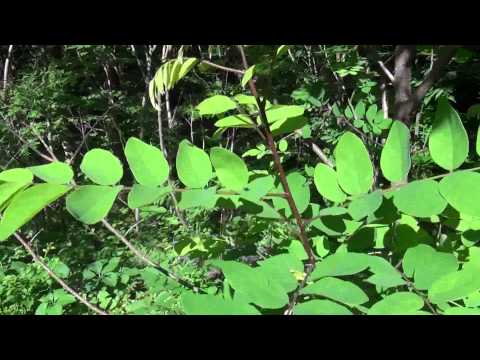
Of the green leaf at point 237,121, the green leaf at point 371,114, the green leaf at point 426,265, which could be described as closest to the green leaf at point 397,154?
the green leaf at point 426,265

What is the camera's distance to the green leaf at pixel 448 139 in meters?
0.58

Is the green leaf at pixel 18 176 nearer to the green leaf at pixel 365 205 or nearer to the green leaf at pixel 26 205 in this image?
the green leaf at pixel 26 205

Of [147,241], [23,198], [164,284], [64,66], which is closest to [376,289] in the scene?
[23,198]

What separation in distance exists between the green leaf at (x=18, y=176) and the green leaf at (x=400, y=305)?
49 centimetres

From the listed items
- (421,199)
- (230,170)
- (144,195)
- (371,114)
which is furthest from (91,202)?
(371,114)

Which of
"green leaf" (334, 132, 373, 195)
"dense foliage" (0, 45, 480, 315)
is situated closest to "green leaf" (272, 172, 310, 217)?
"dense foliage" (0, 45, 480, 315)

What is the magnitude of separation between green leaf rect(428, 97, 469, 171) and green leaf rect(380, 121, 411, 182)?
0.12 ft

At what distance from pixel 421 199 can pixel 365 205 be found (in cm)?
7

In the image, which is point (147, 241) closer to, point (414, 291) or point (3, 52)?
point (3, 52)

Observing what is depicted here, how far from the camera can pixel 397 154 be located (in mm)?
646

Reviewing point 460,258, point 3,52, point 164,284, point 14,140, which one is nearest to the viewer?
point 460,258

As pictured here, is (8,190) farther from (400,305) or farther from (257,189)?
(400,305)

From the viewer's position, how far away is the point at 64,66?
4230 millimetres
